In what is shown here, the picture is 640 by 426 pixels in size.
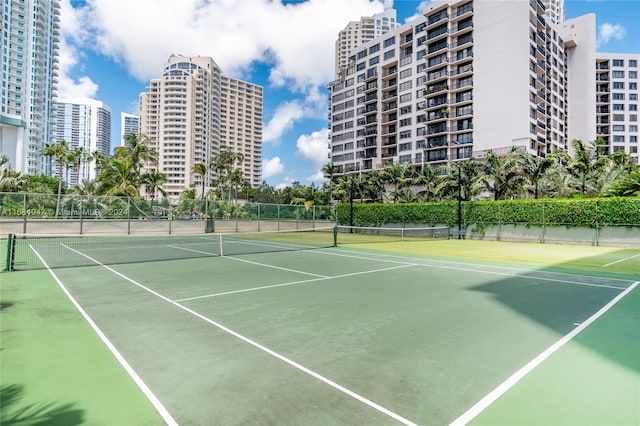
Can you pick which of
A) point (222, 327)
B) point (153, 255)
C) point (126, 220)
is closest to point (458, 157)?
point (126, 220)

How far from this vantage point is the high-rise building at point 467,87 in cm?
5975

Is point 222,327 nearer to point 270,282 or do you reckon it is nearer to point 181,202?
point 270,282

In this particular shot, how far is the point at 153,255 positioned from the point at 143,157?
1438 inches

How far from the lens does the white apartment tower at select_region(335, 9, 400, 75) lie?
16962cm

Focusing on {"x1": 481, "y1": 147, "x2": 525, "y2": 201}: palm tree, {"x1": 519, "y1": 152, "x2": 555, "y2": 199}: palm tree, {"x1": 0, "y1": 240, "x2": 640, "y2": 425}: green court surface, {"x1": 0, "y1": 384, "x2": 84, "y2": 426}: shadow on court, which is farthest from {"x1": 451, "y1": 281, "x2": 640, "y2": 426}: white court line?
{"x1": 481, "y1": 147, "x2": 525, "y2": 201}: palm tree

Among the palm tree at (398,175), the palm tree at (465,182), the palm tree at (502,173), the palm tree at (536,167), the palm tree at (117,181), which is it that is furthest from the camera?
the palm tree at (398,175)

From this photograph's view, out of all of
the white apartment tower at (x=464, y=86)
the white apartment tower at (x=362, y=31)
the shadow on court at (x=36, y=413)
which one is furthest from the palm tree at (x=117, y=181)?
the white apartment tower at (x=362, y=31)

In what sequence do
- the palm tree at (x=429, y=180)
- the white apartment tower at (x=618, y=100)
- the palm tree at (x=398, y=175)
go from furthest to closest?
the white apartment tower at (x=618, y=100) < the palm tree at (x=398, y=175) < the palm tree at (x=429, y=180)

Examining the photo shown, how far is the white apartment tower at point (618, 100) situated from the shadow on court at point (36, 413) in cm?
11461

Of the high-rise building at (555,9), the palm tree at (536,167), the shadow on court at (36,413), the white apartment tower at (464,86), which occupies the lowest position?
the shadow on court at (36,413)

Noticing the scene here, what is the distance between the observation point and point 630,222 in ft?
86.1

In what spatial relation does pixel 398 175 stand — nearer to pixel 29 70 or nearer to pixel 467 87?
pixel 467 87

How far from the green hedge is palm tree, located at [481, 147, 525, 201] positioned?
4.58m

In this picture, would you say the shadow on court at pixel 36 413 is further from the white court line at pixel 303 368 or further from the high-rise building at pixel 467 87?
the high-rise building at pixel 467 87
